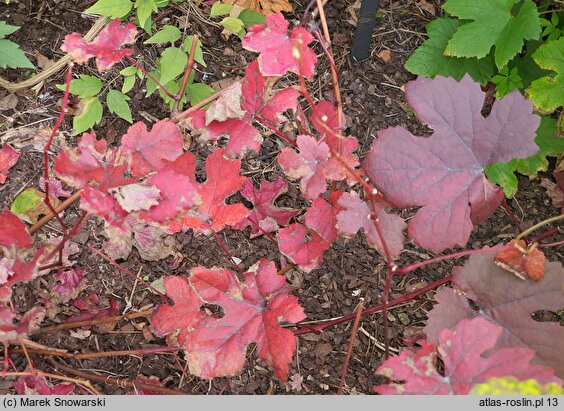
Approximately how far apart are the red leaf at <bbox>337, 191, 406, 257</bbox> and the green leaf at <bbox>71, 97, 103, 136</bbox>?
1031 mm

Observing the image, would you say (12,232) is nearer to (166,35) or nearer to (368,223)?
(368,223)

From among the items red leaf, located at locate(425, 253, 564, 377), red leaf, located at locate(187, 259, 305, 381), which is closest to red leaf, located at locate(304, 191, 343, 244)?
red leaf, located at locate(187, 259, 305, 381)

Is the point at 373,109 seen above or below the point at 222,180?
below

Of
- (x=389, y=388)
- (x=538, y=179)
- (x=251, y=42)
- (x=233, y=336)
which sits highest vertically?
(x=251, y=42)

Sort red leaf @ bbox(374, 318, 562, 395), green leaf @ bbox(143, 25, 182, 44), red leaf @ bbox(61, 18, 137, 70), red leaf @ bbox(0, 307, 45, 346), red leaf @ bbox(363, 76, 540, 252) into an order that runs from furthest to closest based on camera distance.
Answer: green leaf @ bbox(143, 25, 182, 44) < red leaf @ bbox(61, 18, 137, 70) < red leaf @ bbox(363, 76, 540, 252) < red leaf @ bbox(0, 307, 45, 346) < red leaf @ bbox(374, 318, 562, 395)

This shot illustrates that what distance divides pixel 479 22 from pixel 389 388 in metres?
1.36

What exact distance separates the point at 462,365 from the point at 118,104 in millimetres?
1451

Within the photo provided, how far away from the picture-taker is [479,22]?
6.32 ft

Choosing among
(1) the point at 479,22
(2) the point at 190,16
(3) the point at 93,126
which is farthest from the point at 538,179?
(3) the point at 93,126

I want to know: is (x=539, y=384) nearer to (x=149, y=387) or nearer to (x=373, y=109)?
(x=149, y=387)

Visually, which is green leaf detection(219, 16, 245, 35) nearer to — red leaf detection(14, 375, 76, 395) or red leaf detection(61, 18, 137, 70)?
red leaf detection(61, 18, 137, 70)

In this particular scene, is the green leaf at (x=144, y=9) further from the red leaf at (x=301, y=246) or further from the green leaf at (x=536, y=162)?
the green leaf at (x=536, y=162)

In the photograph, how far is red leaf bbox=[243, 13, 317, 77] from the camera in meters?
1.37

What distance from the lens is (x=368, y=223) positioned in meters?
1.33
